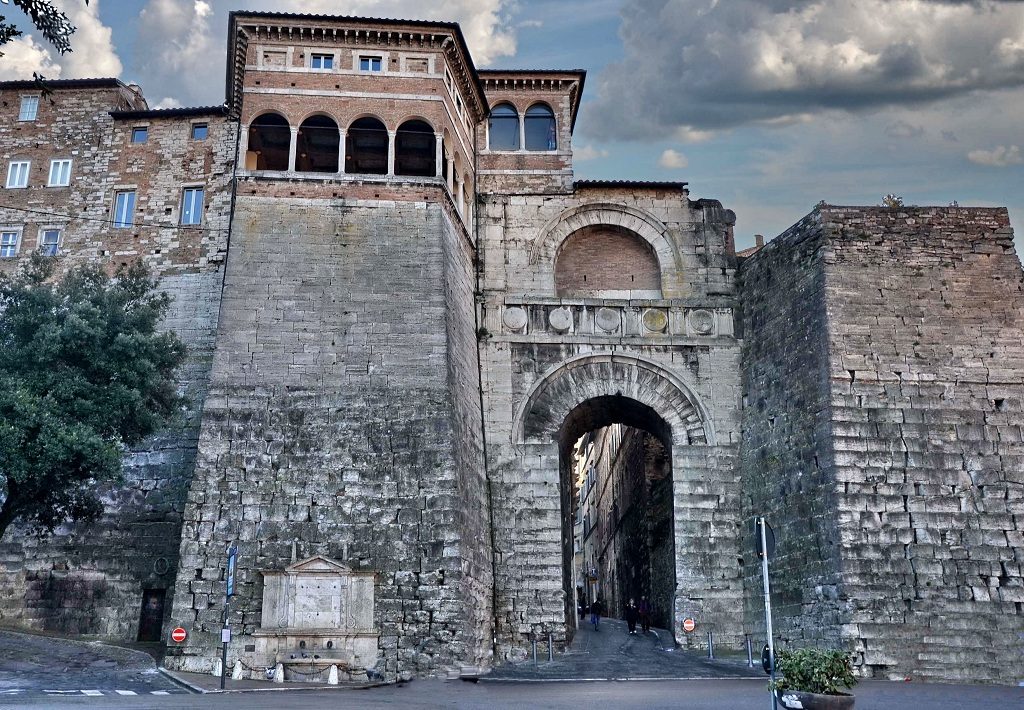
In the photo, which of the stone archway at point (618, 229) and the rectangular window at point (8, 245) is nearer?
the stone archway at point (618, 229)

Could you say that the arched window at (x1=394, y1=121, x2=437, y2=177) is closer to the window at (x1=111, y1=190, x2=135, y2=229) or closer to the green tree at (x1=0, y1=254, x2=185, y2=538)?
the window at (x1=111, y1=190, x2=135, y2=229)

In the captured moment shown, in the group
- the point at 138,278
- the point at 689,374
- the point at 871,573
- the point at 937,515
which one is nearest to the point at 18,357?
the point at 138,278

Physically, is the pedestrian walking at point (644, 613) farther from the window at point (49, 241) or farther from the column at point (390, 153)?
the window at point (49, 241)

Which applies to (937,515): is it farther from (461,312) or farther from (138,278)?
(138,278)

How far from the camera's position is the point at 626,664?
2102 centimetres

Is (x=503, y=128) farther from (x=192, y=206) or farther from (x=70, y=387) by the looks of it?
(x=70, y=387)

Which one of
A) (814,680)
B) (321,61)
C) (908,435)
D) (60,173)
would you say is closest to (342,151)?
(321,61)

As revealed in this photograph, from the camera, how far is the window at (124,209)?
2731cm

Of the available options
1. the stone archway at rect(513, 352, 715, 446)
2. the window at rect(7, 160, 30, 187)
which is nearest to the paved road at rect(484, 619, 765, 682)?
the stone archway at rect(513, 352, 715, 446)

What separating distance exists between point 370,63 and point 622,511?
20509 millimetres

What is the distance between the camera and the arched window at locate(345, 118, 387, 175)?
2542 centimetres

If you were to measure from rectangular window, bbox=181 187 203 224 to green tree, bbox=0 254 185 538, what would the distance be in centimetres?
586

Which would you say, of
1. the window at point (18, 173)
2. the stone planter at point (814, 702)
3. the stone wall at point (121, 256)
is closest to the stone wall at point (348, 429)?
the stone wall at point (121, 256)

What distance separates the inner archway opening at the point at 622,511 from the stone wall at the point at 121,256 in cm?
973
